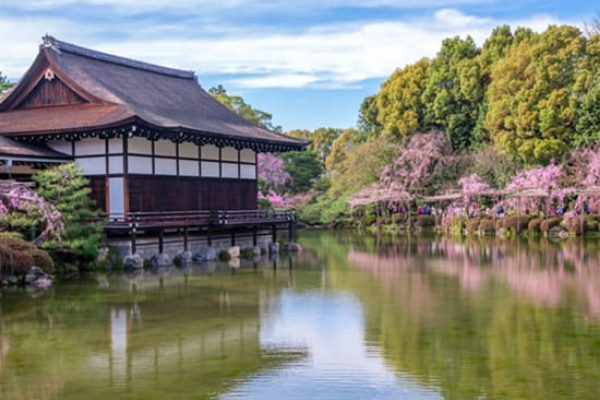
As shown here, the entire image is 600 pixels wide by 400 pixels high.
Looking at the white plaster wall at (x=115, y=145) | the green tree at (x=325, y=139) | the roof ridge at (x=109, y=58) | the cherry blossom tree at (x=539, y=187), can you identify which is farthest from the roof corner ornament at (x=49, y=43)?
the green tree at (x=325, y=139)

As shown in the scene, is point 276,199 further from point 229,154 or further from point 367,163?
point 229,154

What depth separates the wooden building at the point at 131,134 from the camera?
67.6ft

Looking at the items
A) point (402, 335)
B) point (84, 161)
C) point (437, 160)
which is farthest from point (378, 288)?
point (437, 160)

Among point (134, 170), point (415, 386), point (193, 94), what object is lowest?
point (415, 386)

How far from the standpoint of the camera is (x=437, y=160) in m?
40.2

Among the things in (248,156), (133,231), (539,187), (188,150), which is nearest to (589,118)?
(539,187)

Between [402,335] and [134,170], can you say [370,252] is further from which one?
[402,335]

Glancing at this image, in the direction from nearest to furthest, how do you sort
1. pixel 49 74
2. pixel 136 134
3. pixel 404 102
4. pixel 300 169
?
1. pixel 136 134
2. pixel 49 74
3. pixel 404 102
4. pixel 300 169

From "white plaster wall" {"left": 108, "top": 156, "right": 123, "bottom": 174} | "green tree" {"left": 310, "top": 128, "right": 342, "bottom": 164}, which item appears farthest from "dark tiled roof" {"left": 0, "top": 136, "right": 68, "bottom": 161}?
"green tree" {"left": 310, "top": 128, "right": 342, "bottom": 164}

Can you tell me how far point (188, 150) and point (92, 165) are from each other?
3110mm

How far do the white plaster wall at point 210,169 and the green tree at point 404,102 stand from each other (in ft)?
63.9

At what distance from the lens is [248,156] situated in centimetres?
2619

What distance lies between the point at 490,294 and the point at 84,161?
11.9m

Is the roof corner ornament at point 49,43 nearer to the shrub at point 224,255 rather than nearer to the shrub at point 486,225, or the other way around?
the shrub at point 224,255
